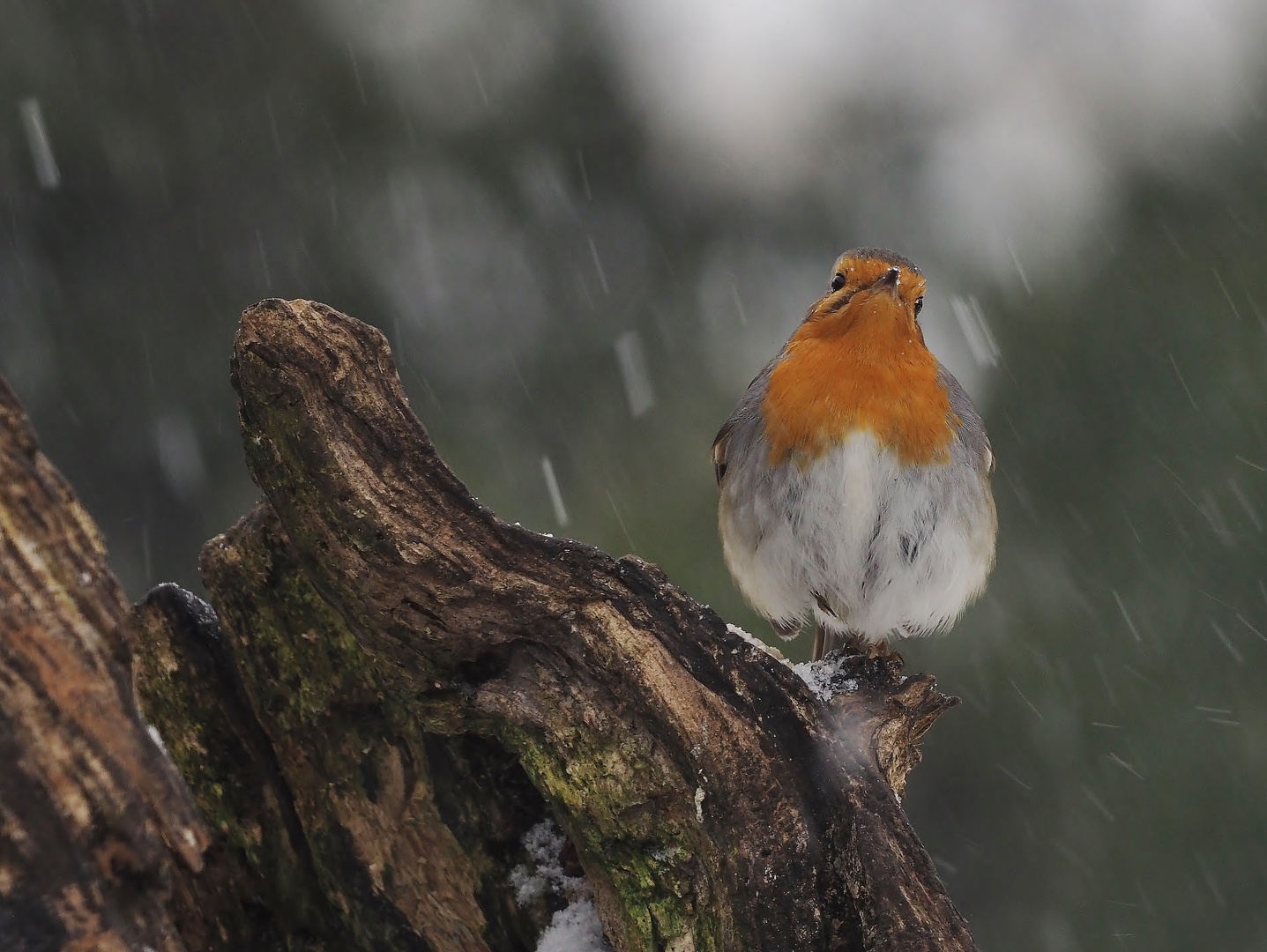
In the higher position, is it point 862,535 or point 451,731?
point 862,535

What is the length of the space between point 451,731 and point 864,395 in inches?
67.2

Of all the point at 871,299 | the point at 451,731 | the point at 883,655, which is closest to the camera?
the point at 451,731

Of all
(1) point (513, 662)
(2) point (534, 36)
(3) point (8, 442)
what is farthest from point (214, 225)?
(3) point (8, 442)

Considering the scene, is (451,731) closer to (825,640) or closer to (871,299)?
(871,299)

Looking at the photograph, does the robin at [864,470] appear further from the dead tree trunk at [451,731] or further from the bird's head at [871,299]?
the dead tree trunk at [451,731]

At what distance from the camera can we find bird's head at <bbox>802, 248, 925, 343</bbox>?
394 centimetres

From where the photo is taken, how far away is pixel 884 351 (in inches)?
154

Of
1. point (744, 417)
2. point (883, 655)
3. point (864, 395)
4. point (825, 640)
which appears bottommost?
point (883, 655)

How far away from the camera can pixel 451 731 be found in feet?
9.23

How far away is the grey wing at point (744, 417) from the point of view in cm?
416

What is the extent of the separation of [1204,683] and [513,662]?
16.6ft

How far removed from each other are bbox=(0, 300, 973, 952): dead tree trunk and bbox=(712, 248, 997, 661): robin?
37.0 inches

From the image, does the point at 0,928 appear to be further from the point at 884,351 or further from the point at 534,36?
the point at 534,36

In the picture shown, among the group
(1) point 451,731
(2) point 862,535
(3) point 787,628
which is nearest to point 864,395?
(2) point 862,535
